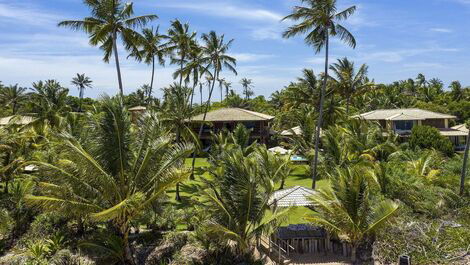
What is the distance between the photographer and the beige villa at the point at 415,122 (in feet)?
132

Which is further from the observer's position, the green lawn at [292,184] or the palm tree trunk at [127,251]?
the green lawn at [292,184]

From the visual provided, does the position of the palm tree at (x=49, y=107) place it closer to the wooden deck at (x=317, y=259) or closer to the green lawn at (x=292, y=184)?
the green lawn at (x=292, y=184)

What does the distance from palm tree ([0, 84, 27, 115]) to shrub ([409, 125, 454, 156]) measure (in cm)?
5318

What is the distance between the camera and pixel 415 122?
40.8 m

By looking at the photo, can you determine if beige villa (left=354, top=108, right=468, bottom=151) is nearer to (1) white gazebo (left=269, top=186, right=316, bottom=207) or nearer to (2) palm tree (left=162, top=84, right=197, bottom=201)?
(2) palm tree (left=162, top=84, right=197, bottom=201)

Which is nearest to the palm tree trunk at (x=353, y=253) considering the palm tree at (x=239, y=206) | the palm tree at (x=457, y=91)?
the palm tree at (x=239, y=206)

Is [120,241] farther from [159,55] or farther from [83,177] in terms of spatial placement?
[159,55]

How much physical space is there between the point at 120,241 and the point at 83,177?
2.98 meters

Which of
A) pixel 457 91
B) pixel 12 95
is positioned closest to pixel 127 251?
pixel 12 95

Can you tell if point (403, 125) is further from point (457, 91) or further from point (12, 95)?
point (12, 95)

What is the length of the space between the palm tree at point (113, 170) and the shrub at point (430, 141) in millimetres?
26682

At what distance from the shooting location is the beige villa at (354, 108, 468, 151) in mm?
40094

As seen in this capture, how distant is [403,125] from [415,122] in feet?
3.91

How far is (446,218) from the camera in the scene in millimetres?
18875
